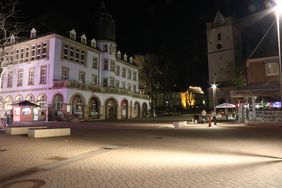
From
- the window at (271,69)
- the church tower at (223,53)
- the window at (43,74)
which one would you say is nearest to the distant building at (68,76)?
the window at (43,74)

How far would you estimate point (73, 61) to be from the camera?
4447cm

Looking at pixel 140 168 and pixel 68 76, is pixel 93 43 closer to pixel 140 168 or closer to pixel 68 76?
pixel 68 76

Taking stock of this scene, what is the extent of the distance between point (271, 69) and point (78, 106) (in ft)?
93.3

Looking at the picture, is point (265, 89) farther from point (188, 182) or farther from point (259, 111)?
point (188, 182)

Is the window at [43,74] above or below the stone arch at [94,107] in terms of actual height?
above

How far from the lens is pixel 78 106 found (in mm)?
43312

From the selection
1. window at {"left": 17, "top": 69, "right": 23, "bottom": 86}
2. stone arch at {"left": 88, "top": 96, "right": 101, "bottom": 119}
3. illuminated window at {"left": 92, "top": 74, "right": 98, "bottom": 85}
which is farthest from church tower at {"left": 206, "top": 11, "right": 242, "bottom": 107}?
window at {"left": 17, "top": 69, "right": 23, "bottom": 86}

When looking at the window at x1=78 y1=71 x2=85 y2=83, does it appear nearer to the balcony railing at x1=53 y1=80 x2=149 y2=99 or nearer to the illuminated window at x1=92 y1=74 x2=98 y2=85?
the balcony railing at x1=53 y1=80 x2=149 y2=99

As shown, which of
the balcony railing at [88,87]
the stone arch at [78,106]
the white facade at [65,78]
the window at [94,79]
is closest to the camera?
the balcony railing at [88,87]

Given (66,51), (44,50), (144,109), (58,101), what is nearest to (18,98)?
(58,101)

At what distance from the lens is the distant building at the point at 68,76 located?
133 feet

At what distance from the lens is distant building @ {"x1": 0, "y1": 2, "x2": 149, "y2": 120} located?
40.5 metres

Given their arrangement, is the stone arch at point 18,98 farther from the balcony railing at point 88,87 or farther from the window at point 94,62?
the window at point 94,62

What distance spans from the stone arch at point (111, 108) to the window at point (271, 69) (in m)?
26.8
